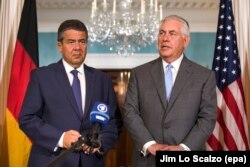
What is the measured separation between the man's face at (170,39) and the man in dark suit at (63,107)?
1.38 ft

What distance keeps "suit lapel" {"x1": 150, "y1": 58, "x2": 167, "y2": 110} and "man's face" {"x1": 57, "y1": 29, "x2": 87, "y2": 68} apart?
16.9 inches

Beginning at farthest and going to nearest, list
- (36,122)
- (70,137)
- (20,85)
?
(20,85)
(36,122)
(70,137)

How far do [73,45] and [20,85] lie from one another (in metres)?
1.44

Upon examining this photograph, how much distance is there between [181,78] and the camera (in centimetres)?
214

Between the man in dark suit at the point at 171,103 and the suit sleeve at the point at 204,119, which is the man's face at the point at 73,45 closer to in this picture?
the man in dark suit at the point at 171,103

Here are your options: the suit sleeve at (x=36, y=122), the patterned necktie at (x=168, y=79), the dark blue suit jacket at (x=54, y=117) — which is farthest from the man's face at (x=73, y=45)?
the patterned necktie at (x=168, y=79)

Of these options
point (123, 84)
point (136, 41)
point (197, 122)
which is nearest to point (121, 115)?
point (197, 122)

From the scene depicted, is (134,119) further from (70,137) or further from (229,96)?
(229,96)

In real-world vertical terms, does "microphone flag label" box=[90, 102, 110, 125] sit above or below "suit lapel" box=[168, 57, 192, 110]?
below

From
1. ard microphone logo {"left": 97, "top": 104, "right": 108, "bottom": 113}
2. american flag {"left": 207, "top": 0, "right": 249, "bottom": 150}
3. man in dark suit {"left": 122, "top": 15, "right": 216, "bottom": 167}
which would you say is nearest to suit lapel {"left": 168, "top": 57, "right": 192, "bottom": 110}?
man in dark suit {"left": 122, "top": 15, "right": 216, "bottom": 167}

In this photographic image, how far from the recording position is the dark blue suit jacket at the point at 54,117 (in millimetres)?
1919

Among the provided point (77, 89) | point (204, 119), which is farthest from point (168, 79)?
point (77, 89)

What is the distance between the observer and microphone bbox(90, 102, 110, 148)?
1344 mm

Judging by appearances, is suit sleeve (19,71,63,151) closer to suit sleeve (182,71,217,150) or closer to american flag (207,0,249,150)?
suit sleeve (182,71,217,150)
